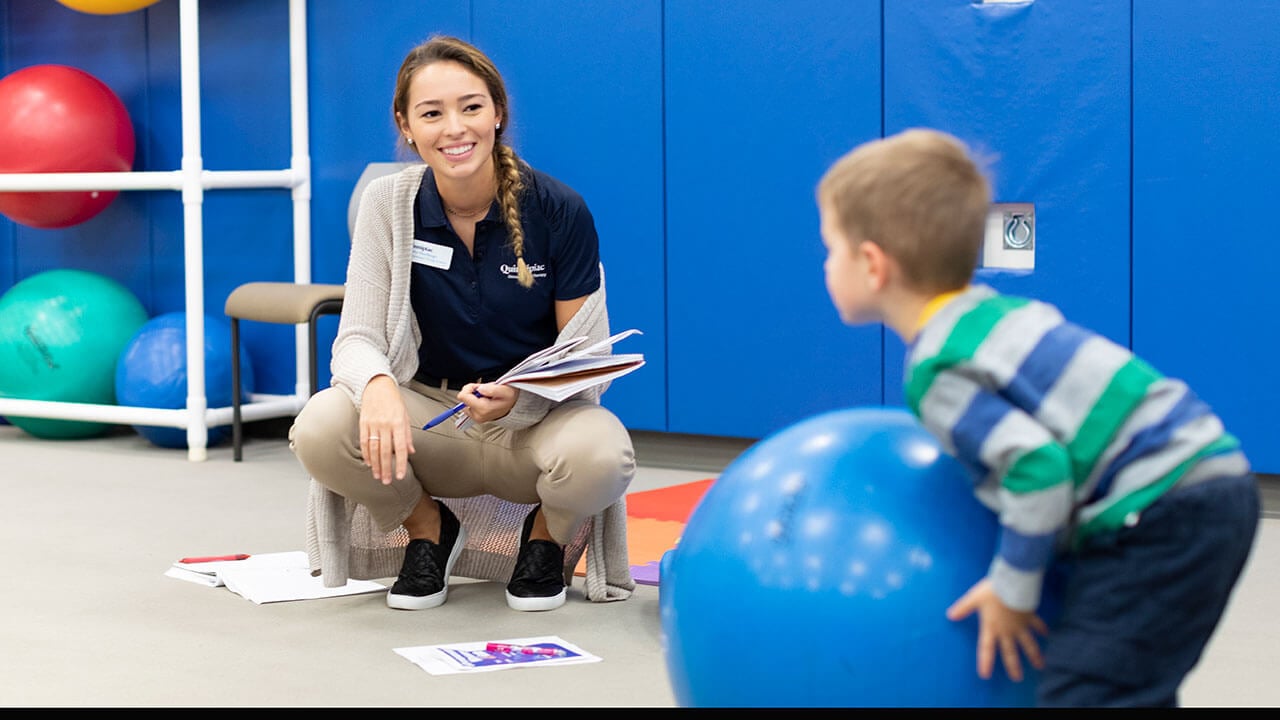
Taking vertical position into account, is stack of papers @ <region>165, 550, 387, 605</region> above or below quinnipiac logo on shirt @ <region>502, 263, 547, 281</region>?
below

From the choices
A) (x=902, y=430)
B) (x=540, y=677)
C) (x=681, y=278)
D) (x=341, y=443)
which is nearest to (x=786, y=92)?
(x=681, y=278)

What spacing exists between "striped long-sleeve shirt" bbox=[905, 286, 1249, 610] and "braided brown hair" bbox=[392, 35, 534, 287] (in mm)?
1354

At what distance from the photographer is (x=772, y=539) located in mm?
1580

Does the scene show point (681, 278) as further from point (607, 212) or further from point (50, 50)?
point (50, 50)

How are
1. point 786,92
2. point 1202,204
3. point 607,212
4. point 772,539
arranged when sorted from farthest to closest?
1. point 607,212
2. point 786,92
3. point 1202,204
4. point 772,539

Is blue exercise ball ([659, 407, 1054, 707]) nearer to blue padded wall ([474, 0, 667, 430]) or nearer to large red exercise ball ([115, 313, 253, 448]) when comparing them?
blue padded wall ([474, 0, 667, 430])

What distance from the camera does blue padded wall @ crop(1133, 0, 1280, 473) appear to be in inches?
143

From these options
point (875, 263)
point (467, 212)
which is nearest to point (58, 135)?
point (467, 212)

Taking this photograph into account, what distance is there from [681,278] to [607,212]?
317 mm

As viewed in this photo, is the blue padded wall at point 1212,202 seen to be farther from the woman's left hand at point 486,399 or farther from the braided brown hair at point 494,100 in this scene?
the woman's left hand at point 486,399

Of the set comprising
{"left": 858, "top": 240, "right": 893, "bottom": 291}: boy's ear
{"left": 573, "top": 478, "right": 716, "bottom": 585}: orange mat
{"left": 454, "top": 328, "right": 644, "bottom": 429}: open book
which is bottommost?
{"left": 573, "top": 478, "right": 716, "bottom": 585}: orange mat

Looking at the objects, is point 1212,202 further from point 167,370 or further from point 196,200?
point 167,370

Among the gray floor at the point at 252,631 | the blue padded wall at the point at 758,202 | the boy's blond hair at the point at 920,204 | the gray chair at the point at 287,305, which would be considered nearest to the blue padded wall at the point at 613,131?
the blue padded wall at the point at 758,202

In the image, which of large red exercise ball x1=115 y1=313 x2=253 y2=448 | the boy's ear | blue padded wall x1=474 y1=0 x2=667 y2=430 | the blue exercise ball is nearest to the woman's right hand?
the blue exercise ball
